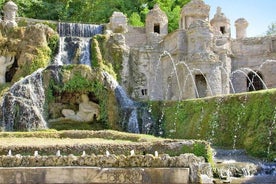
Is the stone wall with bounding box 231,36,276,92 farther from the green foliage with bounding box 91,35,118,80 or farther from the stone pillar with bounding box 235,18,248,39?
the green foliage with bounding box 91,35,118,80

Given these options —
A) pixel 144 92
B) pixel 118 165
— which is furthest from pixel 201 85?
pixel 118 165

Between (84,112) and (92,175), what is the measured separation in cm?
1726

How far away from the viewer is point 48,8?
42.9 m

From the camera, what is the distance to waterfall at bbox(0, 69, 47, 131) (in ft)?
72.9

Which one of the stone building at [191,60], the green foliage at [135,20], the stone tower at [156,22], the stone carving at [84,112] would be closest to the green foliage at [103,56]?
the stone building at [191,60]

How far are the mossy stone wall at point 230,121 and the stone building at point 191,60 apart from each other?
7.41 meters

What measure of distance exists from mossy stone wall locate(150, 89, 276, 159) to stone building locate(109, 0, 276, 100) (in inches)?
292

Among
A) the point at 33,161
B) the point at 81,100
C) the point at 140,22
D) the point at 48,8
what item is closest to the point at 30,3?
the point at 48,8

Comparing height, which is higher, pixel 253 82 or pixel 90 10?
pixel 90 10

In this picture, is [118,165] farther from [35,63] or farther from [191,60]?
[191,60]

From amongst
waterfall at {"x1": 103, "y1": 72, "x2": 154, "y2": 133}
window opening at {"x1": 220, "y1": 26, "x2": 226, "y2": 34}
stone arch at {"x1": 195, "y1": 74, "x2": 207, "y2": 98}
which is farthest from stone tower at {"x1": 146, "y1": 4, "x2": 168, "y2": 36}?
waterfall at {"x1": 103, "y1": 72, "x2": 154, "y2": 133}

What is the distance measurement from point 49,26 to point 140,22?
38.1ft

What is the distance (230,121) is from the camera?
65.4 ft

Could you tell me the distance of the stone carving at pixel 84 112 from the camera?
25969 millimetres
